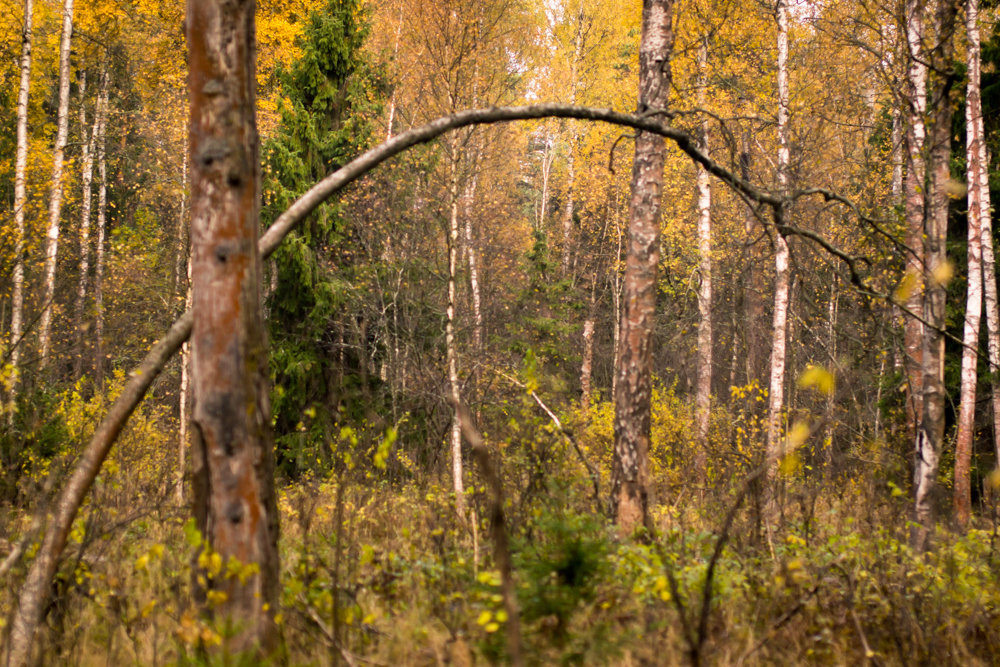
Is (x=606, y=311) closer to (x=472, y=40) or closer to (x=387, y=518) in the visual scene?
(x=472, y=40)

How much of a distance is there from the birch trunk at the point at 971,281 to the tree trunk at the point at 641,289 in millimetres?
3655

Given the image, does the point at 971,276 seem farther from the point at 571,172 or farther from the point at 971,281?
the point at 571,172

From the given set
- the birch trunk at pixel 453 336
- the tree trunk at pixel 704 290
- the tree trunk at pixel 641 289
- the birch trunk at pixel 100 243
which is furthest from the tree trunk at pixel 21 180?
the tree trunk at pixel 704 290

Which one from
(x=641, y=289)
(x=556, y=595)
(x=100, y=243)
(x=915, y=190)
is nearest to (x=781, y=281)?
(x=915, y=190)

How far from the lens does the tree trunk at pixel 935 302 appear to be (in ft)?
18.4

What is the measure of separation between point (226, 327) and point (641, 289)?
3884 millimetres

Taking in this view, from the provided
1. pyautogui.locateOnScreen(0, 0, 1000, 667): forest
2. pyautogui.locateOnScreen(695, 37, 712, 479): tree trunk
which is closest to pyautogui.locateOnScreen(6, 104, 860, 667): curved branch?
pyautogui.locateOnScreen(0, 0, 1000, 667): forest

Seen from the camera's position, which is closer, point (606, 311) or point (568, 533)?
point (568, 533)

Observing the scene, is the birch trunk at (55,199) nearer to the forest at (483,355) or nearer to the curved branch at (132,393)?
the forest at (483,355)

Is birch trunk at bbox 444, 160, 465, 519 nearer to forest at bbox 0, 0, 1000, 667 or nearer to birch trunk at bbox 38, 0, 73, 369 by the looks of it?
forest at bbox 0, 0, 1000, 667

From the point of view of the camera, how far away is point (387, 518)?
23.4 ft

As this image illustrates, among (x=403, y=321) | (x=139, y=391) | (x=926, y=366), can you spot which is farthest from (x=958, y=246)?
(x=139, y=391)

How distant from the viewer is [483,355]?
395 inches

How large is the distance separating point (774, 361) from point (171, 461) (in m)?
9.10
